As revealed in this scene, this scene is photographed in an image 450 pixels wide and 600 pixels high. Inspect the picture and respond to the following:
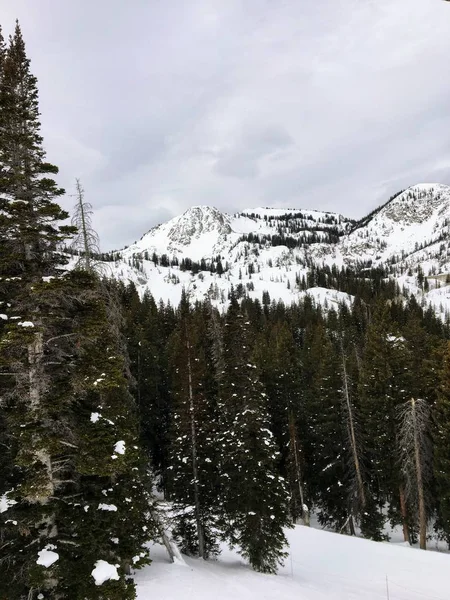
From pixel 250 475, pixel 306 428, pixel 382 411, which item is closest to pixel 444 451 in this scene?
pixel 382 411

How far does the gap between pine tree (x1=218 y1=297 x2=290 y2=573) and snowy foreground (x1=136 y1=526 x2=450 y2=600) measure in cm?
121

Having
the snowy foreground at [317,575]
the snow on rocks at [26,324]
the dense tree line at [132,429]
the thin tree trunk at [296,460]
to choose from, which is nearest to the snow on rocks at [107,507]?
the dense tree line at [132,429]

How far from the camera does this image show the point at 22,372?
802cm

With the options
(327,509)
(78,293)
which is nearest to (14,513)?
(78,293)

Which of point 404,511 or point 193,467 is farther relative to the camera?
point 404,511

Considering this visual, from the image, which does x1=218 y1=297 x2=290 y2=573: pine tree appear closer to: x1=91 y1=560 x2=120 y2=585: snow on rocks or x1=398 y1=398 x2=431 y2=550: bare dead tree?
x1=398 y1=398 x2=431 y2=550: bare dead tree

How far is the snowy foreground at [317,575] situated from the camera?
13141mm

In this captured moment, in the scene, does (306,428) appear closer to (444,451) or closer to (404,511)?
(404,511)

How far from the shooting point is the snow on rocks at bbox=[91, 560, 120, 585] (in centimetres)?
736

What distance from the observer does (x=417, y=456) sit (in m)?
23.9

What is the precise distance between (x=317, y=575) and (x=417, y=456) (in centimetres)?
936

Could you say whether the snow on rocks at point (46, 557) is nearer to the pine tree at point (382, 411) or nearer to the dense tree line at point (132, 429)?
the dense tree line at point (132, 429)

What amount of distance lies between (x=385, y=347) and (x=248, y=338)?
14037mm

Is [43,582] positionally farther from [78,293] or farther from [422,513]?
[422,513]
